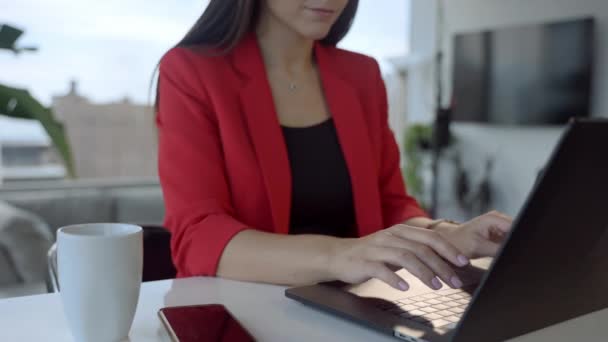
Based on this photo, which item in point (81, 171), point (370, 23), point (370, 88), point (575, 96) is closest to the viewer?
point (370, 88)

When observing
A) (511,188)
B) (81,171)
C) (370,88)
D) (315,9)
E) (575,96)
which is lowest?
(511,188)

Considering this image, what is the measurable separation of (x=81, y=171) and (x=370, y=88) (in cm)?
290

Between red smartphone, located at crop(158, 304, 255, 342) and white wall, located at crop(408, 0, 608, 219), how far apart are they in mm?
3364

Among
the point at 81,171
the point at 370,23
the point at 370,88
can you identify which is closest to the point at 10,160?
the point at 81,171

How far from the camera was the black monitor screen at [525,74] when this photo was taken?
348 centimetres

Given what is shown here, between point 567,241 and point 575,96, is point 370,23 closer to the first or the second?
point 575,96

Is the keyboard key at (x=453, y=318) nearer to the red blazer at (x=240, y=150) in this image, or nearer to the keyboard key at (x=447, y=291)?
the keyboard key at (x=447, y=291)

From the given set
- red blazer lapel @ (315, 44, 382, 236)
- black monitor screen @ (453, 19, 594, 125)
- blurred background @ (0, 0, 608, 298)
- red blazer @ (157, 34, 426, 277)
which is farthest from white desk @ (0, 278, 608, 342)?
black monitor screen @ (453, 19, 594, 125)

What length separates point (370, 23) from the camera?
456cm

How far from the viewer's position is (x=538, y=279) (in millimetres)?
510

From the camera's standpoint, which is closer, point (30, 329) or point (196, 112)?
point (30, 329)

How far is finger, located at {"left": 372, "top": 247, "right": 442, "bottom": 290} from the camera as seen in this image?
2.02 feet

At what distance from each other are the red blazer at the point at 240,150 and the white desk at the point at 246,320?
118 mm

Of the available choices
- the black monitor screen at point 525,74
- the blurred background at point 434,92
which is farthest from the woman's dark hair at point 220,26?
the black monitor screen at point 525,74
